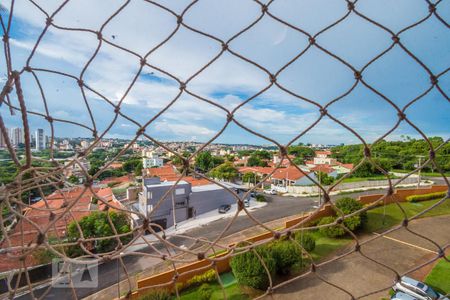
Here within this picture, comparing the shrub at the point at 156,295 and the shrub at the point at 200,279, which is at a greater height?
the shrub at the point at 156,295

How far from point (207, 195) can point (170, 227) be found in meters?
1.78

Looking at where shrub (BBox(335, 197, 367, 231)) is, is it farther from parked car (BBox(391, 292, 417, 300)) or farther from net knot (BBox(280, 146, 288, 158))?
net knot (BBox(280, 146, 288, 158))

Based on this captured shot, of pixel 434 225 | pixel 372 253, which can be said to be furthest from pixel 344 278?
pixel 434 225

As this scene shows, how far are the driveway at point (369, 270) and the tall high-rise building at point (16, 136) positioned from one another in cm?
398

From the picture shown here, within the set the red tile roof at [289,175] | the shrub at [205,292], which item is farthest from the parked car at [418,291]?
the red tile roof at [289,175]

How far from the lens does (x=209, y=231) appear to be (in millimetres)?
7043

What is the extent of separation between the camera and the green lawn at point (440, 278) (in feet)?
12.6

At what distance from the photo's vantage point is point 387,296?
383cm

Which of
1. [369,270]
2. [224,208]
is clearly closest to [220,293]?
[369,270]

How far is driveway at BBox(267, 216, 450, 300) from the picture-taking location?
3.98m

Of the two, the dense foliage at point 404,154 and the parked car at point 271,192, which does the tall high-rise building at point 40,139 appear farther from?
the parked car at point 271,192

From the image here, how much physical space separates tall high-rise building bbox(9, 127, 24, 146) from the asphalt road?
87 centimetres

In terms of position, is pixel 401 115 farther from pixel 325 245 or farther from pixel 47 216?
pixel 325 245

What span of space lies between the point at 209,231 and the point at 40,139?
689cm
